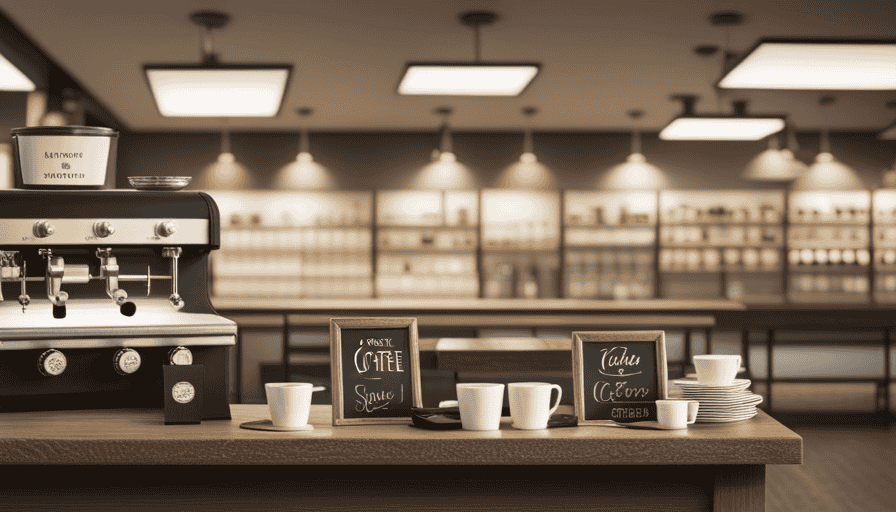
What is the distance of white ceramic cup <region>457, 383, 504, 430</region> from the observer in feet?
5.63

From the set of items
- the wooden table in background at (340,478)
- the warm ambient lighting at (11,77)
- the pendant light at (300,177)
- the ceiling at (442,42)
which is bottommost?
the wooden table in background at (340,478)

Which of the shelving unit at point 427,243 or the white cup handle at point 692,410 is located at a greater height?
the shelving unit at point 427,243

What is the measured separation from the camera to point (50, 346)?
197cm

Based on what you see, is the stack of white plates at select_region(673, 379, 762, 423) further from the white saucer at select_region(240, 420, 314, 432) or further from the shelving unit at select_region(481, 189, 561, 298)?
the shelving unit at select_region(481, 189, 561, 298)

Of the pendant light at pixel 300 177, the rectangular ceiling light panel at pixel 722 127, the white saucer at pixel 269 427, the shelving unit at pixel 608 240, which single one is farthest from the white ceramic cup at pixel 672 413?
the pendant light at pixel 300 177

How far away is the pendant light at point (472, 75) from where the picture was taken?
413cm

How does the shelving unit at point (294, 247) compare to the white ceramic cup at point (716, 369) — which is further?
the shelving unit at point (294, 247)

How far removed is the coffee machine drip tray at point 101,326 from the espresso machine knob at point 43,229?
0.62 ft

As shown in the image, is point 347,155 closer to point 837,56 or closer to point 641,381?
point 837,56

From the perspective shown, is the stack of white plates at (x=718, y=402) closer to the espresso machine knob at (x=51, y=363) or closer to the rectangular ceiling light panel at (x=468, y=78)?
the espresso machine knob at (x=51, y=363)

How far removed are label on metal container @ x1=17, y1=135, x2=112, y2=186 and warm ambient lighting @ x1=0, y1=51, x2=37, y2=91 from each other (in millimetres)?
2467

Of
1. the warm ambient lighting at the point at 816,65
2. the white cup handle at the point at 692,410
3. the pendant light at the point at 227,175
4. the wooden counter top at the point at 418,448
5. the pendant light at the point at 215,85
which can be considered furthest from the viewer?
the pendant light at the point at 227,175

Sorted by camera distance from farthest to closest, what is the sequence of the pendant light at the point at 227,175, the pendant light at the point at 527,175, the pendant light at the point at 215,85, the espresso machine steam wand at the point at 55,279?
the pendant light at the point at 527,175 → the pendant light at the point at 227,175 → the pendant light at the point at 215,85 → the espresso machine steam wand at the point at 55,279

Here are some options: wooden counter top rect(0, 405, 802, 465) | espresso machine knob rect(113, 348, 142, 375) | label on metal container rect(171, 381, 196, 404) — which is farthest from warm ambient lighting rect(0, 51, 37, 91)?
wooden counter top rect(0, 405, 802, 465)
